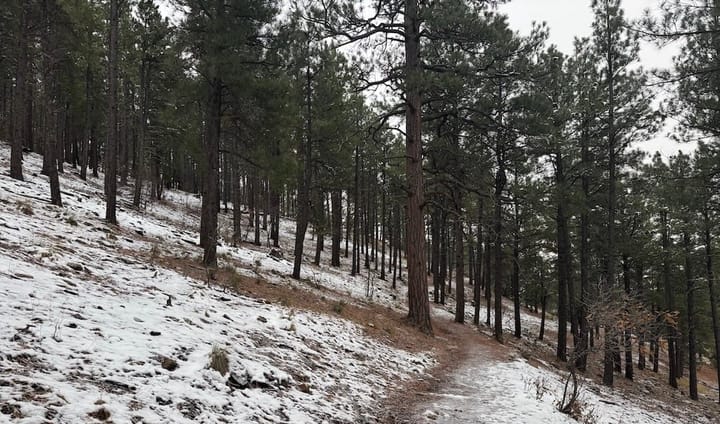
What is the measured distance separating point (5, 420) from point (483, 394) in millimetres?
6748

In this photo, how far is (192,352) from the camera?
4.87 meters

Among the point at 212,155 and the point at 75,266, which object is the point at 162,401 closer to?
the point at 75,266

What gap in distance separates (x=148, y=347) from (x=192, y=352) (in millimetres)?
507

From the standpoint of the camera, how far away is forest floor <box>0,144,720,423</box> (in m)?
3.58

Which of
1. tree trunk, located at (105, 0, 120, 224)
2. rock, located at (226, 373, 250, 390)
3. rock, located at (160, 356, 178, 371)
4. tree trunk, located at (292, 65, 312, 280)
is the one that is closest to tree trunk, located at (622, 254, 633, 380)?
rock, located at (226, 373, 250, 390)

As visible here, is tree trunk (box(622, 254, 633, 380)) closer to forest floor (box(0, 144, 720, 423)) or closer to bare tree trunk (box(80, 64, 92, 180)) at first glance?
forest floor (box(0, 144, 720, 423))

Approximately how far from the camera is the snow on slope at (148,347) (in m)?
3.44

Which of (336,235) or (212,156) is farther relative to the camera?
(336,235)

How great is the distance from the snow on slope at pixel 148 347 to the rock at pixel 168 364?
0.04 ft

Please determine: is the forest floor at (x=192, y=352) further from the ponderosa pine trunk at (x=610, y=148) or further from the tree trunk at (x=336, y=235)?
the tree trunk at (x=336, y=235)

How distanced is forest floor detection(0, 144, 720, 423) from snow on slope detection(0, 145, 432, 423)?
0.8 inches

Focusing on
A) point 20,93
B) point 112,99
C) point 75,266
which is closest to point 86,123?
point 20,93

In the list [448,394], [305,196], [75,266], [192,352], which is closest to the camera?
[192,352]

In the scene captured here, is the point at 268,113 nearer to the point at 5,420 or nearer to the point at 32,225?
the point at 32,225
